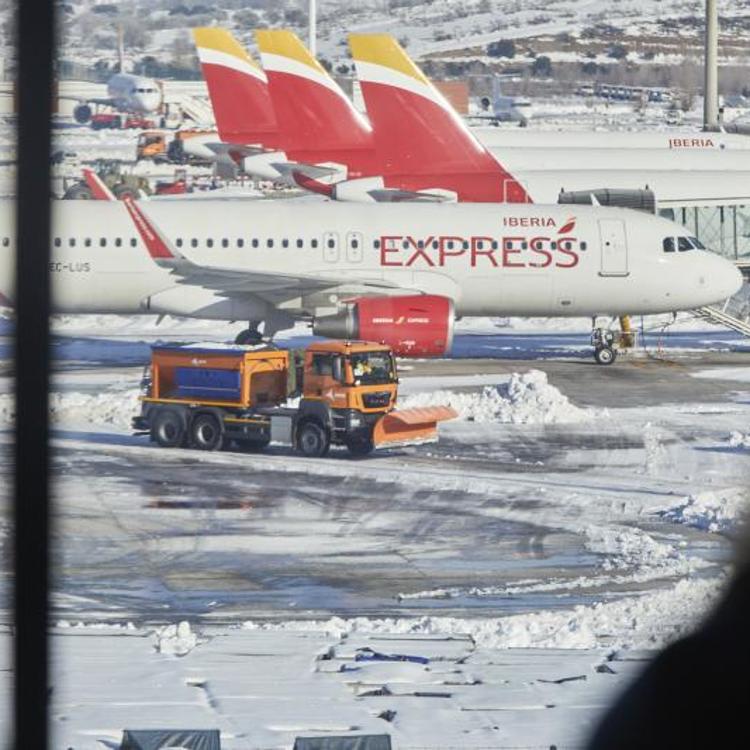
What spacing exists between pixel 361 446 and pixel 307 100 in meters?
26.0

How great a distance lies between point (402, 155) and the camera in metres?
45.9

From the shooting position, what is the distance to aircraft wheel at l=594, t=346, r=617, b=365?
113ft

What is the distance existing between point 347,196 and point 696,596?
102 feet

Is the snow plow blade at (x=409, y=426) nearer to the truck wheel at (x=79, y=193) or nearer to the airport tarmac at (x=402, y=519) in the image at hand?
the airport tarmac at (x=402, y=519)

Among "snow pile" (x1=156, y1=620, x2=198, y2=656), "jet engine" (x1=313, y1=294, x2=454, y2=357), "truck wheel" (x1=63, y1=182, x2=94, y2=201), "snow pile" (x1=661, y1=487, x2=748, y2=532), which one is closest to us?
"snow pile" (x1=156, y1=620, x2=198, y2=656)

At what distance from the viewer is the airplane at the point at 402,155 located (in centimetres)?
4403

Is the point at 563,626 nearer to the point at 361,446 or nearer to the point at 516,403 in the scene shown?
the point at 361,446

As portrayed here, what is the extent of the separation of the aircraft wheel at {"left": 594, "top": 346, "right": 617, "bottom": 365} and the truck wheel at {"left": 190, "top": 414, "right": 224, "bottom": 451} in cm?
1116

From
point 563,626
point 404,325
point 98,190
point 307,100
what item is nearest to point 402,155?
point 307,100

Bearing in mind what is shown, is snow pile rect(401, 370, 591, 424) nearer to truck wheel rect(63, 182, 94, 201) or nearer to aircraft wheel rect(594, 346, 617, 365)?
aircraft wheel rect(594, 346, 617, 365)

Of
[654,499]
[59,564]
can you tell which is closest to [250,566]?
[59,564]

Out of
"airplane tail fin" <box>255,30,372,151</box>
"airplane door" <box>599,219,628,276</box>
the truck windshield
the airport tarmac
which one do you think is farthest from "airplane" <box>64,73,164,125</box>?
the truck windshield

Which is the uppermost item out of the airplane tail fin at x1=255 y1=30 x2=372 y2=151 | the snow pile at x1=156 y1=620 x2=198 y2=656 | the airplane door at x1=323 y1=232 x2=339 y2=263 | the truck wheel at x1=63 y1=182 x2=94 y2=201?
the airplane tail fin at x1=255 y1=30 x2=372 y2=151

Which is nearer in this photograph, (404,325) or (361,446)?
(361,446)
